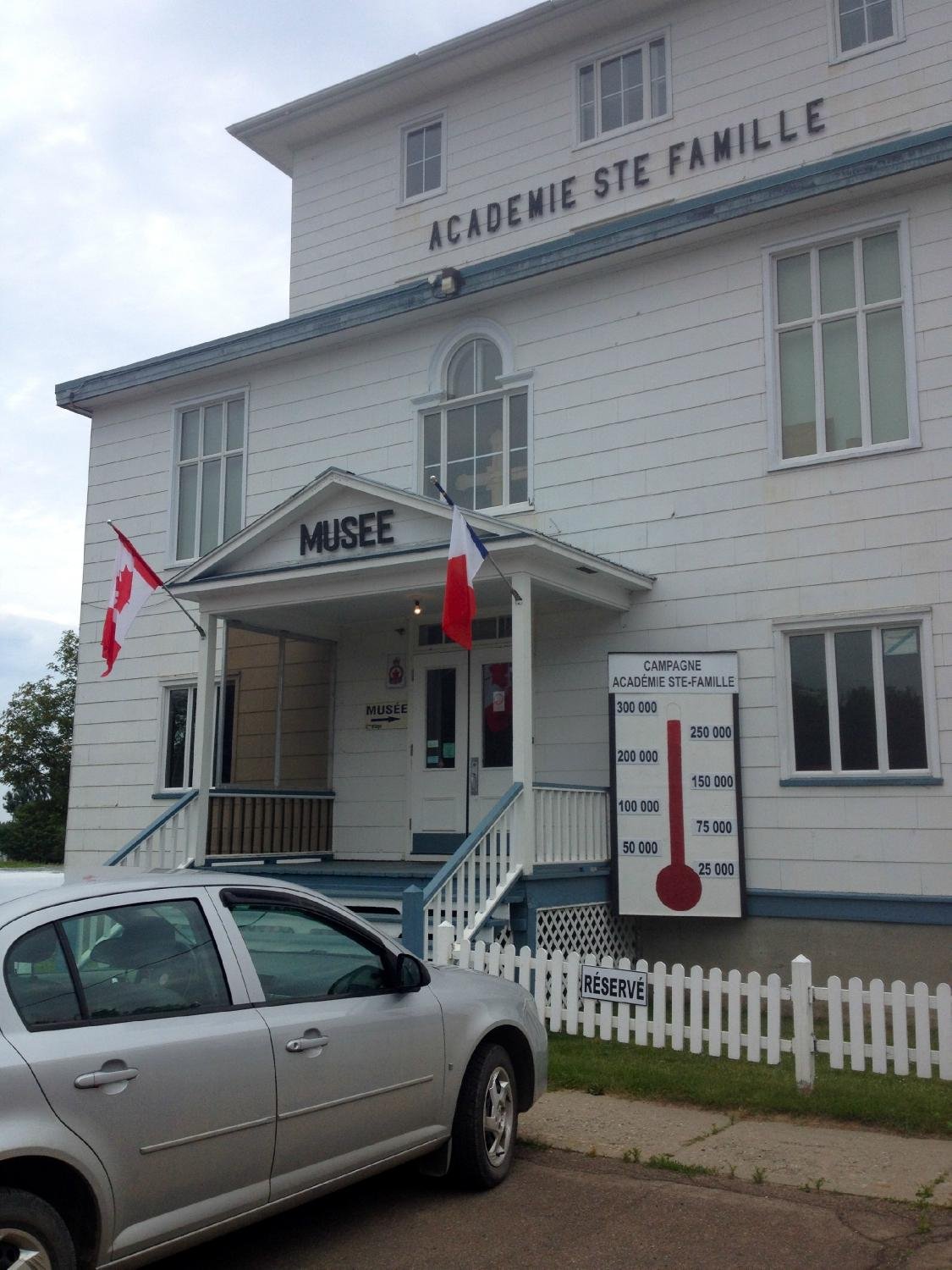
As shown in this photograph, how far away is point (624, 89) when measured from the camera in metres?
15.6

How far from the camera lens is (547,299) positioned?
46.1ft

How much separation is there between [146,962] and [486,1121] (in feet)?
7.26

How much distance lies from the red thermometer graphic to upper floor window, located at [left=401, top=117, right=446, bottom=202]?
9.05 meters

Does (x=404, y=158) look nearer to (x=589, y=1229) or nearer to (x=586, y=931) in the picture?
(x=586, y=931)

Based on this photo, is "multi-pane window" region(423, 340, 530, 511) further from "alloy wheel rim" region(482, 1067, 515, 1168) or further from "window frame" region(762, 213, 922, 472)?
"alloy wheel rim" region(482, 1067, 515, 1168)

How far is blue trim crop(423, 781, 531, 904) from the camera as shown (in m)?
10.6

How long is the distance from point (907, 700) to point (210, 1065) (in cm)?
834

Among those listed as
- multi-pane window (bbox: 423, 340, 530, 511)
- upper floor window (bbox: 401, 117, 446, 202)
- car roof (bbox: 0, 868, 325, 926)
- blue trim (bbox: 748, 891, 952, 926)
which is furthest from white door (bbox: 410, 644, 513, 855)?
car roof (bbox: 0, 868, 325, 926)

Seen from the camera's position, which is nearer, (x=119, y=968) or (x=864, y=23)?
(x=119, y=968)

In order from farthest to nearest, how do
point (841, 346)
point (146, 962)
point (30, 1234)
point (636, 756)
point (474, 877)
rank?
point (841, 346) < point (636, 756) < point (474, 877) < point (146, 962) < point (30, 1234)

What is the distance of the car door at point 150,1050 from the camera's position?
167 inches

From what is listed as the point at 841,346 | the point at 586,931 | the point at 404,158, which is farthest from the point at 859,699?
the point at 404,158

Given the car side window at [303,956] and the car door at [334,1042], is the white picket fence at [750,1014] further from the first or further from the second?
the car side window at [303,956]

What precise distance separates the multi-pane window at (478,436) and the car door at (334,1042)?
8610 millimetres
